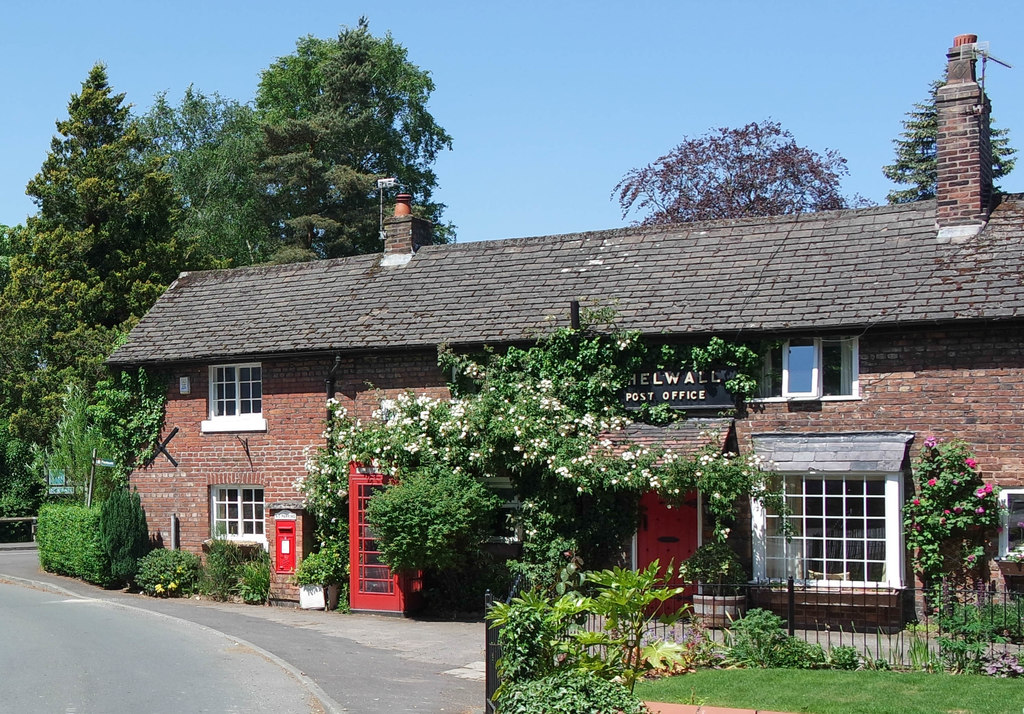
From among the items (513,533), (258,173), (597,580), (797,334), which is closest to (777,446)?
(797,334)

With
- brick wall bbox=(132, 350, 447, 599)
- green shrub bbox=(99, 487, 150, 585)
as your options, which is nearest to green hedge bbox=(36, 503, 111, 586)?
green shrub bbox=(99, 487, 150, 585)

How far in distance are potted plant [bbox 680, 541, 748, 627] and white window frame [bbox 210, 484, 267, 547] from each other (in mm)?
9449

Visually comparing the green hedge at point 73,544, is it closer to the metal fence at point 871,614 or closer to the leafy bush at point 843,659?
the metal fence at point 871,614

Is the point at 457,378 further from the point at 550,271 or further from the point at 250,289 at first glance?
the point at 250,289

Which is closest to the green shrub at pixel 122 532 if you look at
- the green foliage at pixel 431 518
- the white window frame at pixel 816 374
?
the green foliage at pixel 431 518

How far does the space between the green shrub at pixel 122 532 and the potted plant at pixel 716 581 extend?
12.1 m

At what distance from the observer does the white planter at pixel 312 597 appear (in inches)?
778

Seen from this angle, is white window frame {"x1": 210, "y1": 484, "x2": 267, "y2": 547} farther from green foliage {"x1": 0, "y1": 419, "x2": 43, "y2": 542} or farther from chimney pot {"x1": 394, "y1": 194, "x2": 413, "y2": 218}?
green foliage {"x1": 0, "y1": 419, "x2": 43, "y2": 542}

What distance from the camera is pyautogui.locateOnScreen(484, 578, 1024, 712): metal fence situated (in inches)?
523

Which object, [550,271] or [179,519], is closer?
[550,271]

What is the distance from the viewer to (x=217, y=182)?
48.5 m

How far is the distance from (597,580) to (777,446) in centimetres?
754

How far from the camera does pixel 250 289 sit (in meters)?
24.2

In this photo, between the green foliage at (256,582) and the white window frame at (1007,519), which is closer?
the white window frame at (1007,519)
